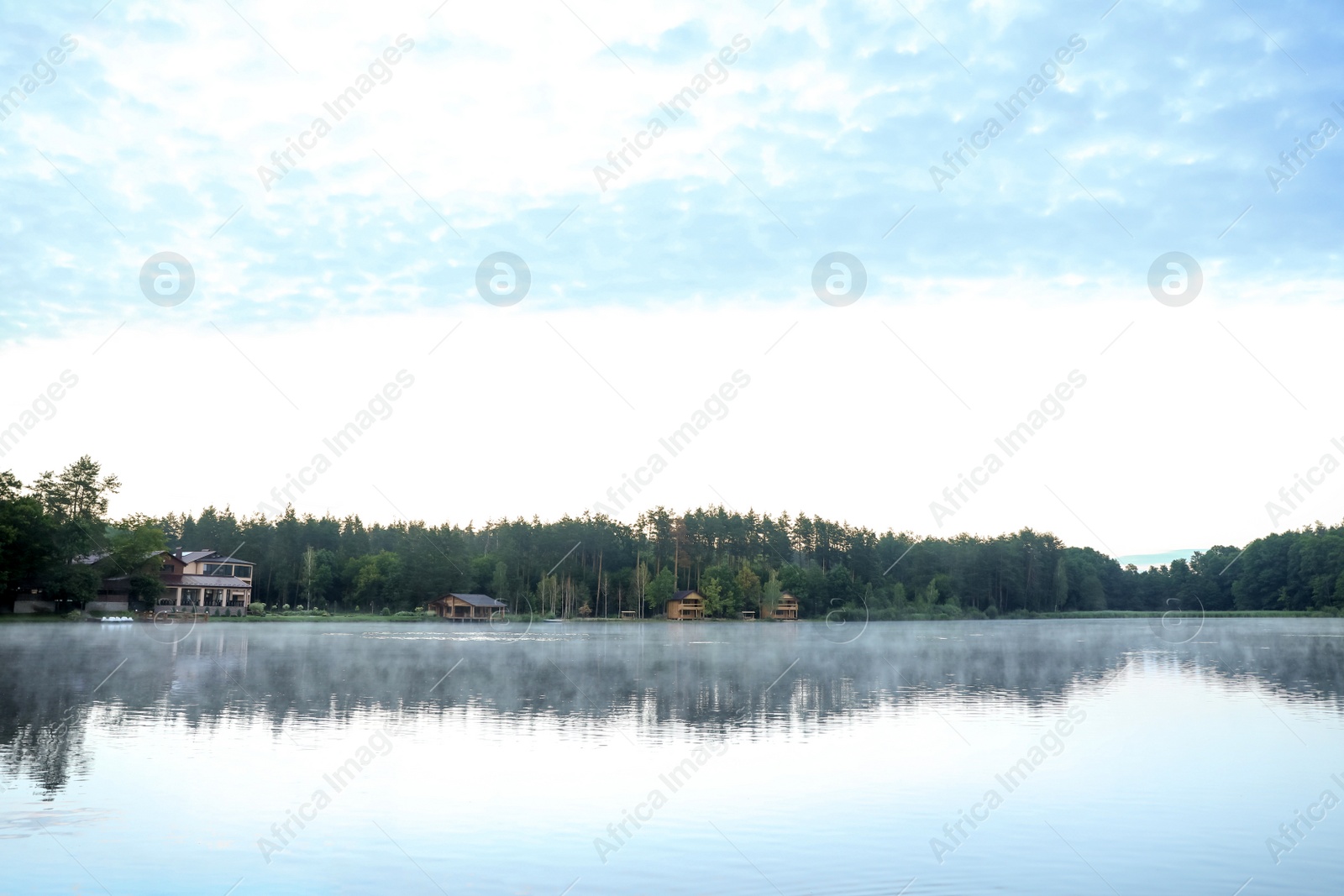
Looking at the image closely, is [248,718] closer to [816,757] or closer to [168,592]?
[816,757]

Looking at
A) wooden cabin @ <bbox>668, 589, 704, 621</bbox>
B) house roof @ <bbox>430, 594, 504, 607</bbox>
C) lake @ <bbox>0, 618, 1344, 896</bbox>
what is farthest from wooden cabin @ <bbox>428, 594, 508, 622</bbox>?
lake @ <bbox>0, 618, 1344, 896</bbox>

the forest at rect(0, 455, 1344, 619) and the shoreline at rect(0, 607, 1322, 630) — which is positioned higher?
the forest at rect(0, 455, 1344, 619)

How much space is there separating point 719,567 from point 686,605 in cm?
692

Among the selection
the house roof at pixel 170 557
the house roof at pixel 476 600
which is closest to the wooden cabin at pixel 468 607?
the house roof at pixel 476 600

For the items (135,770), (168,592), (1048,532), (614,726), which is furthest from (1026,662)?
(1048,532)

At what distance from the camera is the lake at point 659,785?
11.2m

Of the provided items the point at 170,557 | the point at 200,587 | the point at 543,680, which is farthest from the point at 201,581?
the point at 543,680

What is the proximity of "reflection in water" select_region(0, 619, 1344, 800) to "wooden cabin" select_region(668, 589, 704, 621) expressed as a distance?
6753 cm

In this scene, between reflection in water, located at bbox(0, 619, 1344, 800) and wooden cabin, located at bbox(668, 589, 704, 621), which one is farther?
wooden cabin, located at bbox(668, 589, 704, 621)

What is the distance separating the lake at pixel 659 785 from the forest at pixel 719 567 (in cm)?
7430

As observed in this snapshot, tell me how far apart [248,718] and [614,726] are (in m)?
8.20

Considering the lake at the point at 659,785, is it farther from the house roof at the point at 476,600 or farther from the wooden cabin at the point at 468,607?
the wooden cabin at the point at 468,607

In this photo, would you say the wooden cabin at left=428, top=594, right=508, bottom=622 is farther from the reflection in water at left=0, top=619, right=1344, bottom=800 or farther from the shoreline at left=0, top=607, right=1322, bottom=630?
the reflection in water at left=0, top=619, right=1344, bottom=800

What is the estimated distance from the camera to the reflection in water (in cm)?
2214
